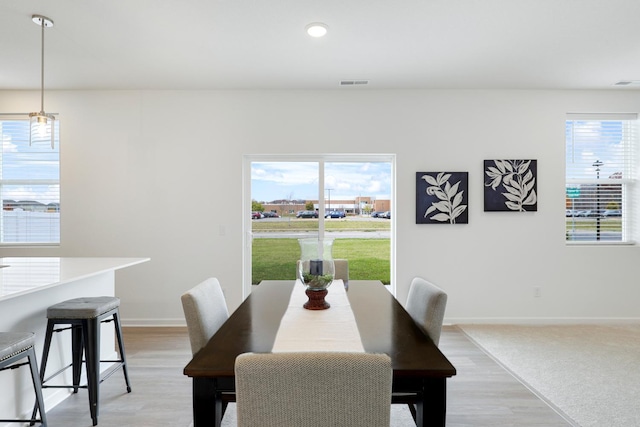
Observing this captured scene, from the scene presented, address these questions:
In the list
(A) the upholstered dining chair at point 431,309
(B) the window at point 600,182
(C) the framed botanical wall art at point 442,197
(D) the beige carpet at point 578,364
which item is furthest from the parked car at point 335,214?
(B) the window at point 600,182

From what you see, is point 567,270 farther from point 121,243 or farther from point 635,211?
point 121,243

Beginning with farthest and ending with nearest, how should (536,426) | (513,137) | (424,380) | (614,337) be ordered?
1. (513,137)
2. (614,337)
3. (536,426)
4. (424,380)

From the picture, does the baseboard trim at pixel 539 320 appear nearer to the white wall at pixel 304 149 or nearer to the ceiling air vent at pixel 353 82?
the white wall at pixel 304 149

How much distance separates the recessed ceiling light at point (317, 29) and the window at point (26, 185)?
315cm

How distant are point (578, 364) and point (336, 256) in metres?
2.35

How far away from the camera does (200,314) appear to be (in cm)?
167

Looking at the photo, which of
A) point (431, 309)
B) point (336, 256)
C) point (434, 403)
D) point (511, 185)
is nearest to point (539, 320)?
point (511, 185)

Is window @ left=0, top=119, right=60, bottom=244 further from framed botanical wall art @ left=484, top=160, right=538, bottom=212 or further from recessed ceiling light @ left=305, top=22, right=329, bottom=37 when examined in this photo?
framed botanical wall art @ left=484, top=160, right=538, bottom=212

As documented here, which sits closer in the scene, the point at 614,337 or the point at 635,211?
the point at 614,337

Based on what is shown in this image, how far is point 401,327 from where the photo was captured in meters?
1.60

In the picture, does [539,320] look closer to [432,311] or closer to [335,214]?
[335,214]

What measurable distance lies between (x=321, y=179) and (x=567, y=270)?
9.34 feet

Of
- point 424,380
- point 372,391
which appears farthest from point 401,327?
point 372,391

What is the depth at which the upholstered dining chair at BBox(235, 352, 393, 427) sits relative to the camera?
909 millimetres
